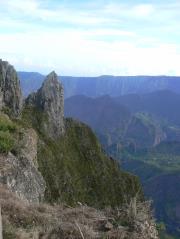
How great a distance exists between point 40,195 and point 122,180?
47941 millimetres

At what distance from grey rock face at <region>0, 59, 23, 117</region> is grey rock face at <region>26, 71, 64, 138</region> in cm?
672

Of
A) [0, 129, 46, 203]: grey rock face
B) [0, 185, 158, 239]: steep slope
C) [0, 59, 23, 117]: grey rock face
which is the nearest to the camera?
[0, 185, 158, 239]: steep slope

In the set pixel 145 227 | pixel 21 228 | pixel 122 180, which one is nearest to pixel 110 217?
pixel 145 227

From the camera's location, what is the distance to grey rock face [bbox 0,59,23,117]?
201 ft

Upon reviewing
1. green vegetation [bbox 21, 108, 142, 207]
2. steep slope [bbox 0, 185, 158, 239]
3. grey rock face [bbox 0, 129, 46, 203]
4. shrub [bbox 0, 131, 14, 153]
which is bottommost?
green vegetation [bbox 21, 108, 142, 207]

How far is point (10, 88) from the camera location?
210 feet

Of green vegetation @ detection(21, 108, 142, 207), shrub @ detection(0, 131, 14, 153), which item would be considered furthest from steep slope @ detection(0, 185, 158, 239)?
green vegetation @ detection(21, 108, 142, 207)

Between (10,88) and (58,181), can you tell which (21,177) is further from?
(10,88)

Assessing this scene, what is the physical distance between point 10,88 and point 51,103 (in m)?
9.96

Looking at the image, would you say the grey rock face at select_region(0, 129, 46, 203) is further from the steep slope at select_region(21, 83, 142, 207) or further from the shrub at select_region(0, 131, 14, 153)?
the steep slope at select_region(21, 83, 142, 207)

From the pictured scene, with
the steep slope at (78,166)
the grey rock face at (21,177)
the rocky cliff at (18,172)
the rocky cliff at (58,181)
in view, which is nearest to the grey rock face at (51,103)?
the rocky cliff at (58,181)

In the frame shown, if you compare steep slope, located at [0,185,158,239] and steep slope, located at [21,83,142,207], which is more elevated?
steep slope, located at [0,185,158,239]

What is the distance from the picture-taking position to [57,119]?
7212cm

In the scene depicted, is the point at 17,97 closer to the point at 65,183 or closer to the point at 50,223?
the point at 65,183
